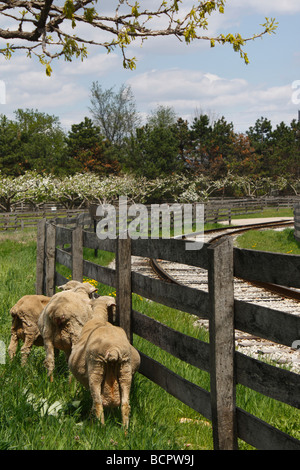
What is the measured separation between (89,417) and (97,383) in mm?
329

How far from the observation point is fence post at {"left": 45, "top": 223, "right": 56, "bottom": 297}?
8844 millimetres

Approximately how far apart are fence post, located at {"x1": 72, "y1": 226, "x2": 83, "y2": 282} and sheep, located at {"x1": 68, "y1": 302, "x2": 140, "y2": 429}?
287cm

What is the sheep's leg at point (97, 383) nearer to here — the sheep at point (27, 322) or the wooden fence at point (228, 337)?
the wooden fence at point (228, 337)

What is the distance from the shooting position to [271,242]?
65.7 ft

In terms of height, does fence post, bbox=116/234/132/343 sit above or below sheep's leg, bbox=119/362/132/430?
above

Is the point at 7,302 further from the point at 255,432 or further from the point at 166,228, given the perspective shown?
the point at 166,228

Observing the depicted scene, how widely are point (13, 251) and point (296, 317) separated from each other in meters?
15.9

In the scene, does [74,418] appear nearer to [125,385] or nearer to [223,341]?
[125,385]

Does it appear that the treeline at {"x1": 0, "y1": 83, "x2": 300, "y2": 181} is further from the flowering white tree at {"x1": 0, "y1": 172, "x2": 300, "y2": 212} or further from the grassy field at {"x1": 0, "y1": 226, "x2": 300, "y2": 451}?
the grassy field at {"x1": 0, "y1": 226, "x2": 300, "y2": 451}

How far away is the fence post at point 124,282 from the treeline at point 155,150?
187 feet

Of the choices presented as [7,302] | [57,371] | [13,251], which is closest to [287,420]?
[57,371]

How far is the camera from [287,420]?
4590 mm

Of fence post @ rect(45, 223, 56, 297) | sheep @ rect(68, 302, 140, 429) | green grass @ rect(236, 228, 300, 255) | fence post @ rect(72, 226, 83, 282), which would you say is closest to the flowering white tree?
green grass @ rect(236, 228, 300, 255)

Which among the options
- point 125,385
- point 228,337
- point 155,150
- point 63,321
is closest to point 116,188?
point 155,150
